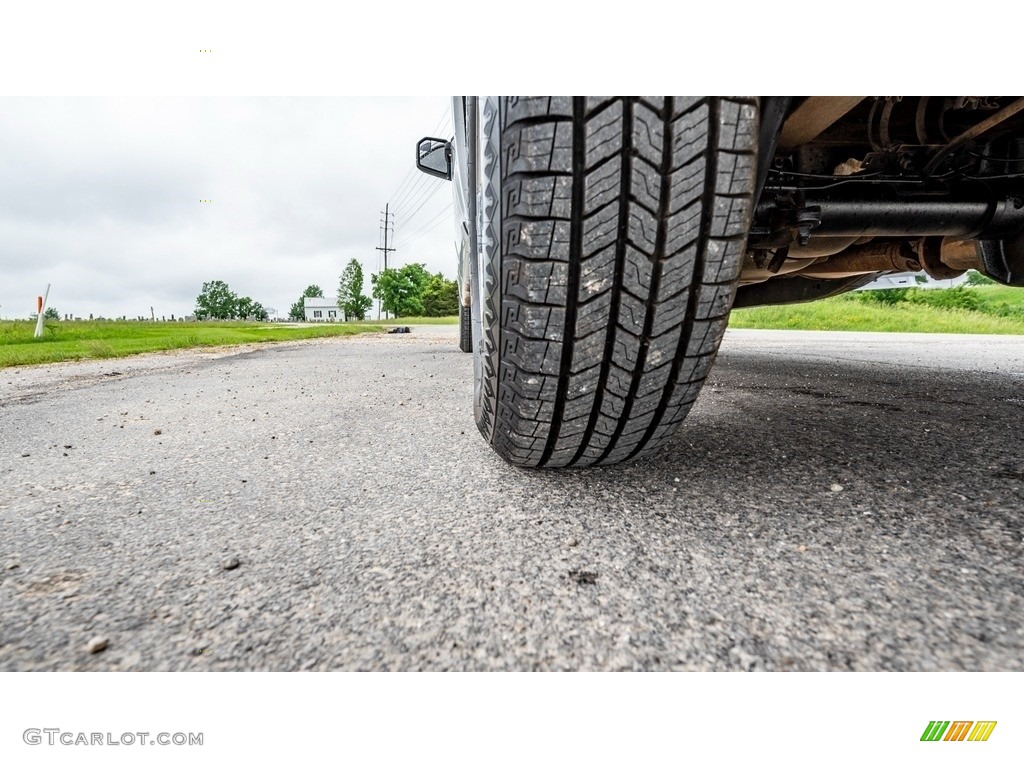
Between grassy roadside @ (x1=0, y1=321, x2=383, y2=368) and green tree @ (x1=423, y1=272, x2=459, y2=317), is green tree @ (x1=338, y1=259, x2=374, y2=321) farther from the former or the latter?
grassy roadside @ (x1=0, y1=321, x2=383, y2=368)

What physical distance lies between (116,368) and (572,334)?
4.96m

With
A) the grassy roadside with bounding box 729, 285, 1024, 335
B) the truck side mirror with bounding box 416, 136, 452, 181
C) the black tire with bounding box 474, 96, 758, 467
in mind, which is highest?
the truck side mirror with bounding box 416, 136, 452, 181

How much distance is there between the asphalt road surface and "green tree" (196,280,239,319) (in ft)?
180

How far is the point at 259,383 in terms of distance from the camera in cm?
300

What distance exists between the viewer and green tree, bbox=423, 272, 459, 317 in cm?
4743

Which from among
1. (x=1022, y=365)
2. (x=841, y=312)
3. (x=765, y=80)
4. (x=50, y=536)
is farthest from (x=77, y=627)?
(x=841, y=312)

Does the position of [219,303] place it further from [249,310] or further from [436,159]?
[436,159]

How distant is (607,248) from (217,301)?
5767cm

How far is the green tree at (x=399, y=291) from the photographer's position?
42688 mm

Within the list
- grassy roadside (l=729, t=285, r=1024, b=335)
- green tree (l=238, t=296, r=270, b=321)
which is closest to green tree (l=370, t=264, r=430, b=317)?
green tree (l=238, t=296, r=270, b=321)

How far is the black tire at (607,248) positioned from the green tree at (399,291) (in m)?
43.9

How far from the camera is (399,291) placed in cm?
4303

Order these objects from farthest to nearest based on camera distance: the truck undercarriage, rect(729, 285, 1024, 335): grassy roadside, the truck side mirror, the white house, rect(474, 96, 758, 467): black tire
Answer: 1. the white house
2. rect(729, 285, 1024, 335): grassy roadside
3. the truck side mirror
4. the truck undercarriage
5. rect(474, 96, 758, 467): black tire
